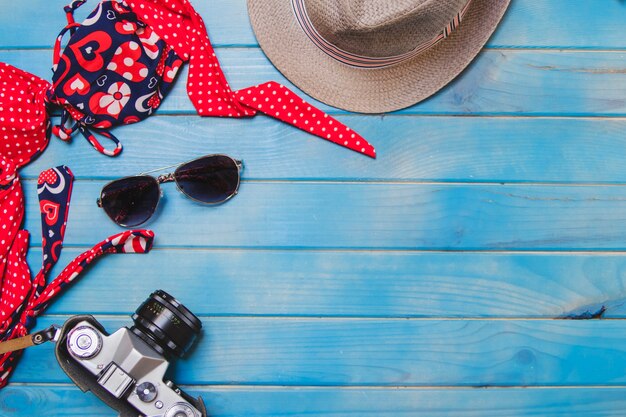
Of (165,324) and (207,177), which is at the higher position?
(207,177)

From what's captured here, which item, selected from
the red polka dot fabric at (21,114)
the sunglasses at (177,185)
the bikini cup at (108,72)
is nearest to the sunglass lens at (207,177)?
the sunglasses at (177,185)

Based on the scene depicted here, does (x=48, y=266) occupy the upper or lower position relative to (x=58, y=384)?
upper

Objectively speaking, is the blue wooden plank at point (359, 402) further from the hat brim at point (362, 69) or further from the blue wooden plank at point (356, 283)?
the hat brim at point (362, 69)

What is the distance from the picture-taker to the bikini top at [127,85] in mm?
734

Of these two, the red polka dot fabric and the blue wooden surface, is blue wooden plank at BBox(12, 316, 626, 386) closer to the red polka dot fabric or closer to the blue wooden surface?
the blue wooden surface

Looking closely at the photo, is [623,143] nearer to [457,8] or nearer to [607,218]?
[607,218]

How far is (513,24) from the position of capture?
78 centimetres

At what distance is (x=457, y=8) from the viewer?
0.63 metres

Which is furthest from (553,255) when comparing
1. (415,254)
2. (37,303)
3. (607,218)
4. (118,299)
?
(37,303)

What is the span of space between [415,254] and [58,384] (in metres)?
0.55

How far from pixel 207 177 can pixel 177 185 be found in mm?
45

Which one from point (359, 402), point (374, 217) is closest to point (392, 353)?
point (359, 402)

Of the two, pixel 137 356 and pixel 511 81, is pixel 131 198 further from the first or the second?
pixel 511 81

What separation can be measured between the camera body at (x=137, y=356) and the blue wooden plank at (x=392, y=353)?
7 centimetres
